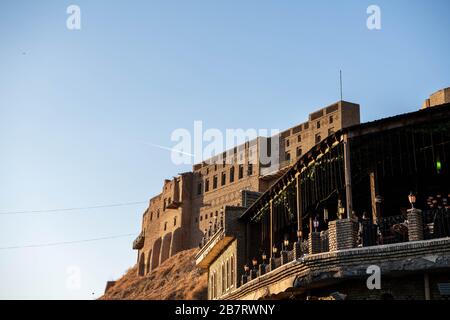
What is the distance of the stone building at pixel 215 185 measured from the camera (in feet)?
231

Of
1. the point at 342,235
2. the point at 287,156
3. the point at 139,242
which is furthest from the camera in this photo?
the point at 139,242

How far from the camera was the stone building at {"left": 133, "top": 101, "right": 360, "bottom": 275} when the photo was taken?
7041cm

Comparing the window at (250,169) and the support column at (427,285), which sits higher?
the window at (250,169)

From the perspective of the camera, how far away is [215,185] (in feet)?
289

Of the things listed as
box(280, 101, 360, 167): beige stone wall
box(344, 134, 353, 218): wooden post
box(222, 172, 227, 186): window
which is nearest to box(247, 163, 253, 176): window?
box(222, 172, 227, 186): window

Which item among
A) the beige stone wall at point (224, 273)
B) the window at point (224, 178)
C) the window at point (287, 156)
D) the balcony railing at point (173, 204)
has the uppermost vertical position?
the window at point (224, 178)

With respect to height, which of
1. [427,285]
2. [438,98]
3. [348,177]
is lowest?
[427,285]

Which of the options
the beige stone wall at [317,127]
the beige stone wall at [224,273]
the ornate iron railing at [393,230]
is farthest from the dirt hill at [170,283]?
the ornate iron railing at [393,230]

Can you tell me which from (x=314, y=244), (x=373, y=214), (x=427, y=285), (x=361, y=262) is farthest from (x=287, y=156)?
(x=427, y=285)

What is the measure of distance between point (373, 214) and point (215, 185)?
225 ft

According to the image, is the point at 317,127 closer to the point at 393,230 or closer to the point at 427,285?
the point at 393,230

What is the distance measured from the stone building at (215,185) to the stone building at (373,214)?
1720 inches

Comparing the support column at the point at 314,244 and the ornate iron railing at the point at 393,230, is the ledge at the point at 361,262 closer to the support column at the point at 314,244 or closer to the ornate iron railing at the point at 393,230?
the support column at the point at 314,244

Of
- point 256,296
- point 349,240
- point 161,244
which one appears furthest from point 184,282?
point 349,240
